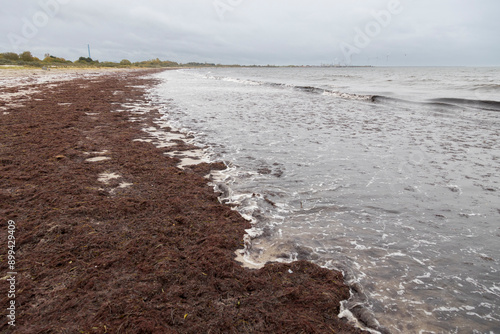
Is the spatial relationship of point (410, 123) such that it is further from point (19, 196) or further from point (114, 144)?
point (19, 196)

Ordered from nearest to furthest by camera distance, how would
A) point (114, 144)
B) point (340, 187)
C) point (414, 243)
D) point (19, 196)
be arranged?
1. point (414, 243)
2. point (19, 196)
3. point (340, 187)
4. point (114, 144)

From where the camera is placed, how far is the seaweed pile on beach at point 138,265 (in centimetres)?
233

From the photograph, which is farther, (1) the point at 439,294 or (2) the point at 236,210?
(2) the point at 236,210

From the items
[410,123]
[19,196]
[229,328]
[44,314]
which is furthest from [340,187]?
[410,123]

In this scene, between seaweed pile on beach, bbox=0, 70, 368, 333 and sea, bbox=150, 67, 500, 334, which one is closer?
seaweed pile on beach, bbox=0, 70, 368, 333

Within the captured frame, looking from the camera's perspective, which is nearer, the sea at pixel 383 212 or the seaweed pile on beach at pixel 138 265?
the seaweed pile on beach at pixel 138 265

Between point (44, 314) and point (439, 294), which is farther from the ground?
point (44, 314)

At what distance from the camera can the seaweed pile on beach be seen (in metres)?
2.33

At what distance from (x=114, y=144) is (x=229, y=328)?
21.3 feet

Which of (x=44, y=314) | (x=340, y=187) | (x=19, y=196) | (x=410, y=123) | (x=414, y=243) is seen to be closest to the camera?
(x=44, y=314)

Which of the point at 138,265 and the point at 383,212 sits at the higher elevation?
the point at 138,265

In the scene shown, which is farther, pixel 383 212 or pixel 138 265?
pixel 383 212

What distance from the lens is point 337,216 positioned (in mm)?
4547

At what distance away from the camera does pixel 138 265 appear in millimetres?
2939
